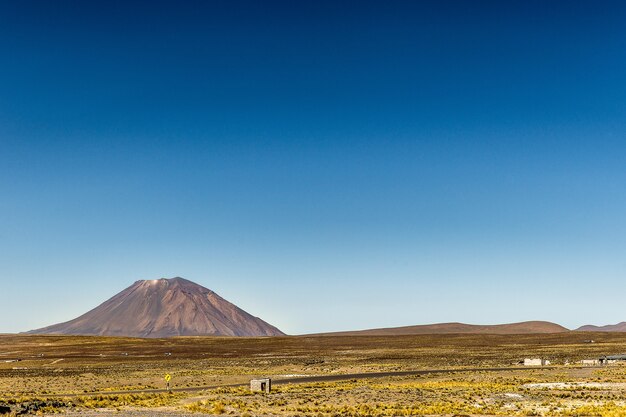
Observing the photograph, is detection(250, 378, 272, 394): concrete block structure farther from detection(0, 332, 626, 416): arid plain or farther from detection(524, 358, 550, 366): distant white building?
detection(524, 358, 550, 366): distant white building

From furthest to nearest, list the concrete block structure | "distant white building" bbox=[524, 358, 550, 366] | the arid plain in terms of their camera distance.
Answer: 1. "distant white building" bbox=[524, 358, 550, 366]
2. the concrete block structure
3. the arid plain

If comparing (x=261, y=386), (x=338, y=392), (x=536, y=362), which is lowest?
(x=536, y=362)

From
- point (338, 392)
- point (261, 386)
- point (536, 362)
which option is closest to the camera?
point (338, 392)

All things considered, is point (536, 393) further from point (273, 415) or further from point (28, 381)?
point (28, 381)

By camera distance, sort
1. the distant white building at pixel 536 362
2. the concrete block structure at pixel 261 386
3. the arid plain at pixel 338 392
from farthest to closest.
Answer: the distant white building at pixel 536 362
the concrete block structure at pixel 261 386
the arid plain at pixel 338 392

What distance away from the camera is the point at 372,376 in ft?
195

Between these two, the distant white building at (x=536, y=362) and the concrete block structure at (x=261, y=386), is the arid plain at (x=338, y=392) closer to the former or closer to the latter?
the concrete block structure at (x=261, y=386)

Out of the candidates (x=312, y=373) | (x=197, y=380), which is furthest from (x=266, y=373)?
(x=197, y=380)

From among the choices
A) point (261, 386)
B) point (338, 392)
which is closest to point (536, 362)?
point (338, 392)

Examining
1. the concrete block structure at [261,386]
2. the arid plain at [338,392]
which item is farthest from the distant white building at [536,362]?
the concrete block structure at [261,386]

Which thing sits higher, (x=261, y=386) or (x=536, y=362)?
(x=261, y=386)

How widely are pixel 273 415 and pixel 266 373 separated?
33.5 meters

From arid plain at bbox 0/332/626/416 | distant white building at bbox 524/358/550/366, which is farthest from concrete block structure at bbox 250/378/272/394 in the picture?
distant white building at bbox 524/358/550/366

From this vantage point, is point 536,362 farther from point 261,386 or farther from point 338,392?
point 261,386
